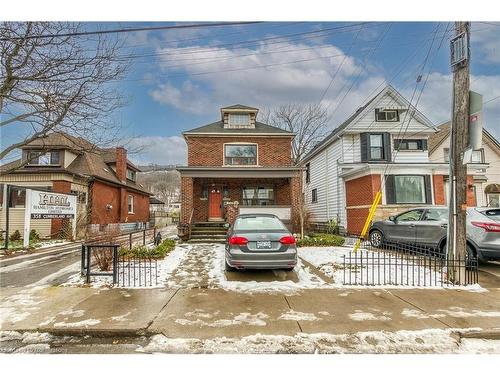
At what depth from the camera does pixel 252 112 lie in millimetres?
18359

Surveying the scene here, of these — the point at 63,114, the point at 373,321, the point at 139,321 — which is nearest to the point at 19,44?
the point at 63,114

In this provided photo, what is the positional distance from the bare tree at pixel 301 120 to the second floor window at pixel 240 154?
1353cm

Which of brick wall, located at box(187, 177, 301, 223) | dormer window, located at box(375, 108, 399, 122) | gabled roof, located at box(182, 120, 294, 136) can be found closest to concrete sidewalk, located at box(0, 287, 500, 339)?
brick wall, located at box(187, 177, 301, 223)

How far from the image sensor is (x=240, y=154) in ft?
56.7

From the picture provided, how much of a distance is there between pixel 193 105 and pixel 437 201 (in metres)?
12.6

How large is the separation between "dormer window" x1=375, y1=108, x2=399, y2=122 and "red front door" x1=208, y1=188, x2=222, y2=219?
1055 centimetres

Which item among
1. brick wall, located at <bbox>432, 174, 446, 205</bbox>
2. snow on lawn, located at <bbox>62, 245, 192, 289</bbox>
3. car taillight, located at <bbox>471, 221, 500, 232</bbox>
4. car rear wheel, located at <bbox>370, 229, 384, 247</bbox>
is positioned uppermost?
brick wall, located at <bbox>432, 174, 446, 205</bbox>

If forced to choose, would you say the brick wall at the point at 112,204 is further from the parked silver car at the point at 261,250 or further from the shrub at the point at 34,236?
the parked silver car at the point at 261,250

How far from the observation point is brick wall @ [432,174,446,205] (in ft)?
46.8

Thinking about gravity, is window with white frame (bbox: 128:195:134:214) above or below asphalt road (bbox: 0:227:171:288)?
above

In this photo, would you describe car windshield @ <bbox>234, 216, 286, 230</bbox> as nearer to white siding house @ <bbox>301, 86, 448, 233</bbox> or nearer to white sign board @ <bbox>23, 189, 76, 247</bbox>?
white siding house @ <bbox>301, 86, 448, 233</bbox>

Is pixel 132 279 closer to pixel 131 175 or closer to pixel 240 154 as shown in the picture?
pixel 240 154

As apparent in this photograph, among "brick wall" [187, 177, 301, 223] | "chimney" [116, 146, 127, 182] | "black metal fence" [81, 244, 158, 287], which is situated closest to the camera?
"black metal fence" [81, 244, 158, 287]

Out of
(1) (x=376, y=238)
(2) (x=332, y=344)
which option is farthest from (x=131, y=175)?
(2) (x=332, y=344)
